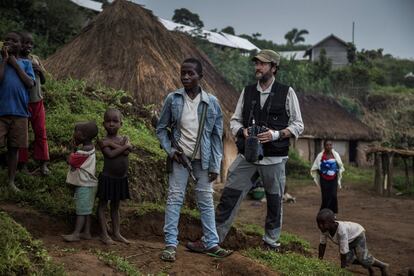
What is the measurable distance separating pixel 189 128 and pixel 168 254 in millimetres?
1052

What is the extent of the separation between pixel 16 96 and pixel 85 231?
4.75ft

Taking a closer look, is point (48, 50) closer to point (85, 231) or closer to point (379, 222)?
point (379, 222)

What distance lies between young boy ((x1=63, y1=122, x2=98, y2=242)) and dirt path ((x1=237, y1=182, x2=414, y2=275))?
11.9 feet

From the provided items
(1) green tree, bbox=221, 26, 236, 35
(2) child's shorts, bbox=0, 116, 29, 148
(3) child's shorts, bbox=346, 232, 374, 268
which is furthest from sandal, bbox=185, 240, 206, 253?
(1) green tree, bbox=221, 26, 236, 35

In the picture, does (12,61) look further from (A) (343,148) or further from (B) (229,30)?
(B) (229,30)

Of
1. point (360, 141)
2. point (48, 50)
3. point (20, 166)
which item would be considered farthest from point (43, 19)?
point (20, 166)

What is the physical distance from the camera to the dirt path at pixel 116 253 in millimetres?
3795

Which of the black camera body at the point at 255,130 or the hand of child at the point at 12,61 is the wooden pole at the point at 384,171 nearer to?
the black camera body at the point at 255,130

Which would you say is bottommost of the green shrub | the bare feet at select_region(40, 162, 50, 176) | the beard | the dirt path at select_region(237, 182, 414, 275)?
the dirt path at select_region(237, 182, 414, 275)

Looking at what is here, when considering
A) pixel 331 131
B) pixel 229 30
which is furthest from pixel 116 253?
pixel 229 30

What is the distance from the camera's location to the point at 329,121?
2456 cm

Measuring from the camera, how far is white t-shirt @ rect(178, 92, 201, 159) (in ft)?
14.9

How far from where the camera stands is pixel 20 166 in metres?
5.77

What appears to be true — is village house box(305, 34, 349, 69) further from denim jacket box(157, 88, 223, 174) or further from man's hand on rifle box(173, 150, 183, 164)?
man's hand on rifle box(173, 150, 183, 164)
